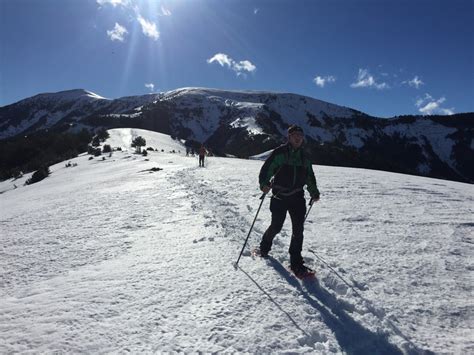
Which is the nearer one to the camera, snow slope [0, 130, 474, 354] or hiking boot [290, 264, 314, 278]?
snow slope [0, 130, 474, 354]

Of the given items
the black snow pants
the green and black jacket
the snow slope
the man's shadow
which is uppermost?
the green and black jacket

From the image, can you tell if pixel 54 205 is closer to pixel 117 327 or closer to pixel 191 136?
pixel 117 327

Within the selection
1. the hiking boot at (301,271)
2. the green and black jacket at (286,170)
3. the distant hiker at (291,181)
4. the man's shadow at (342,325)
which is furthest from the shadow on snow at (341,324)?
the green and black jacket at (286,170)

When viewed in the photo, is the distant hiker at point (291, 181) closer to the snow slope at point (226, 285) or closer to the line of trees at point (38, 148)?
the snow slope at point (226, 285)

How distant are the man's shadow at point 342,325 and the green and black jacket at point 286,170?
4.64 ft

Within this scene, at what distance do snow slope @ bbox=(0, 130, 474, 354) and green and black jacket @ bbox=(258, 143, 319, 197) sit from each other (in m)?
1.33

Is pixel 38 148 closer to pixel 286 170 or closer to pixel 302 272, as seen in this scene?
pixel 286 170

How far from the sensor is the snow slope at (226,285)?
383 cm

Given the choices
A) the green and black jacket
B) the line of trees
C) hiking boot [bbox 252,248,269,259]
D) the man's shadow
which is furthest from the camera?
the line of trees

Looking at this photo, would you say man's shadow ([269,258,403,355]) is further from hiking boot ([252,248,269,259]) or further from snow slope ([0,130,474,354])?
hiking boot ([252,248,269,259])

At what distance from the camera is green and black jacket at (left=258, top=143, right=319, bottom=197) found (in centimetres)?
577

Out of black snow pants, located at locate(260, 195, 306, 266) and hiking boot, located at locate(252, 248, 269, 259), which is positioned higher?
black snow pants, located at locate(260, 195, 306, 266)

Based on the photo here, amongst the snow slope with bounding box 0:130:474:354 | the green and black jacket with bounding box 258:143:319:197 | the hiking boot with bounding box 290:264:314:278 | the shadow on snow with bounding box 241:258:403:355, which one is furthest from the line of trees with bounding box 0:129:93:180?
the shadow on snow with bounding box 241:258:403:355

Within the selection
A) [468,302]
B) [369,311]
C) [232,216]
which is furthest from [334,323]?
[232,216]
